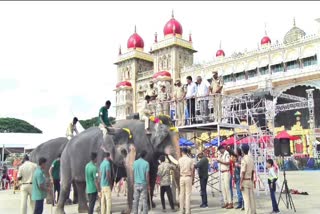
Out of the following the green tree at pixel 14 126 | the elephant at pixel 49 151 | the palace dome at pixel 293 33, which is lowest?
the elephant at pixel 49 151

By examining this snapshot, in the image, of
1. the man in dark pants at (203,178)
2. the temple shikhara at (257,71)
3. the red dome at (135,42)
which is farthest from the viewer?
the red dome at (135,42)

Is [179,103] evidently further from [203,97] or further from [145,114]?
[145,114]

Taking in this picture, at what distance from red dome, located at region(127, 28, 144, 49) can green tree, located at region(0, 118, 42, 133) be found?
26.6 meters

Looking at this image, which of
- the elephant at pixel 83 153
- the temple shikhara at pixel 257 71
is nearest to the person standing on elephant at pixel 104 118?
the elephant at pixel 83 153

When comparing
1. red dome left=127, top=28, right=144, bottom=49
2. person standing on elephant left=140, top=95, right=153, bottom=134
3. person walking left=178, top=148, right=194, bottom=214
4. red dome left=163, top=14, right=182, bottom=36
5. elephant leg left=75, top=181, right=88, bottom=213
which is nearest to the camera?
person walking left=178, top=148, right=194, bottom=214

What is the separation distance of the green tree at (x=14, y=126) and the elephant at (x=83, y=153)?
194ft

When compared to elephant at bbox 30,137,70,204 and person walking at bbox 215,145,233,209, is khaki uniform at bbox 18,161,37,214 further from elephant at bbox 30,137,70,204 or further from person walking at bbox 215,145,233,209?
person walking at bbox 215,145,233,209

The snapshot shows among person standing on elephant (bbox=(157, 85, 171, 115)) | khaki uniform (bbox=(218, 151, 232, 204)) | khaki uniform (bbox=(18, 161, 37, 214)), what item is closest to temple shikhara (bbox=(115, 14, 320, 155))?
person standing on elephant (bbox=(157, 85, 171, 115))

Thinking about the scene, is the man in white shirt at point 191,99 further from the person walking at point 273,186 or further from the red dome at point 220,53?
the red dome at point 220,53

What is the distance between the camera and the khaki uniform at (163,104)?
11.2 metres

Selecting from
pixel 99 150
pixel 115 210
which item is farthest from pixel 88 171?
pixel 115 210

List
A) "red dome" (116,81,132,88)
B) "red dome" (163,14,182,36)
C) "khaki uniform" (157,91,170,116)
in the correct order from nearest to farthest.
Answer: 1. "khaki uniform" (157,91,170,116)
2. "red dome" (163,14,182,36)
3. "red dome" (116,81,132,88)

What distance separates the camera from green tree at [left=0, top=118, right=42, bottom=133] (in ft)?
208

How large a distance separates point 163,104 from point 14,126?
59415mm
